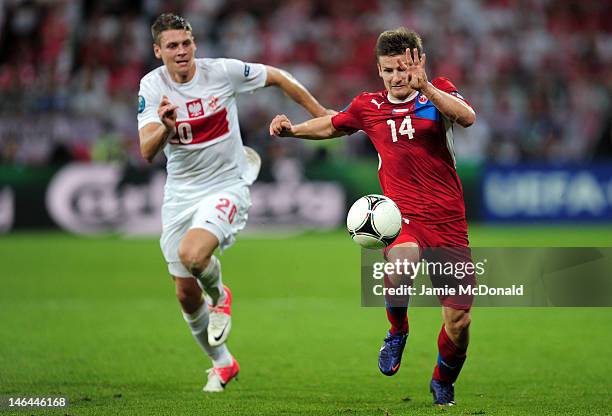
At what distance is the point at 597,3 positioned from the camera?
22172 mm

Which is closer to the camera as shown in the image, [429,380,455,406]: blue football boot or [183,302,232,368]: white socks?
[429,380,455,406]: blue football boot

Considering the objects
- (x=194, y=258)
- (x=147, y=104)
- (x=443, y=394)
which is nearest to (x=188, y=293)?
(x=194, y=258)

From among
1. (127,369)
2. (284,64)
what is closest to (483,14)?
(284,64)

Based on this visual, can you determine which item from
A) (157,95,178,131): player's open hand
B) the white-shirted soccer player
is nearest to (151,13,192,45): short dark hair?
the white-shirted soccer player

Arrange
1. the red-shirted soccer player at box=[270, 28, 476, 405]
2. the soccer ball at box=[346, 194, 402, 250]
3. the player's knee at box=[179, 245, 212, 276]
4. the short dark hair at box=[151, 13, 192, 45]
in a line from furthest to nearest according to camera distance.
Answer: the short dark hair at box=[151, 13, 192, 45] < the player's knee at box=[179, 245, 212, 276] < the red-shirted soccer player at box=[270, 28, 476, 405] < the soccer ball at box=[346, 194, 402, 250]

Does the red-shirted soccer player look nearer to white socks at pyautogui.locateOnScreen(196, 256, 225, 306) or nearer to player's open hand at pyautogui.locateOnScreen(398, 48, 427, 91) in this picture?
player's open hand at pyautogui.locateOnScreen(398, 48, 427, 91)

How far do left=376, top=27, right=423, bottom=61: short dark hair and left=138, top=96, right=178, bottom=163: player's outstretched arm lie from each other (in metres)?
1.37

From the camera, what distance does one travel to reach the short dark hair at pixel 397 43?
6184 millimetres

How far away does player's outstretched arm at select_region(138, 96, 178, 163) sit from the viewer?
652 cm

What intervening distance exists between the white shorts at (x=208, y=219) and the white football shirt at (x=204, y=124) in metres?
0.08

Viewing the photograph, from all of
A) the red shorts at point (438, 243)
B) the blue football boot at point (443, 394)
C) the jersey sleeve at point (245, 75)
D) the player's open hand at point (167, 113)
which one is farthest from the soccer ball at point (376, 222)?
the jersey sleeve at point (245, 75)

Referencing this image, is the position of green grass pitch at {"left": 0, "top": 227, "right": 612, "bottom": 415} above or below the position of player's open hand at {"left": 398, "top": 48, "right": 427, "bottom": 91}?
below

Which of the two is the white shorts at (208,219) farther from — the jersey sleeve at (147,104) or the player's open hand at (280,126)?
the player's open hand at (280,126)

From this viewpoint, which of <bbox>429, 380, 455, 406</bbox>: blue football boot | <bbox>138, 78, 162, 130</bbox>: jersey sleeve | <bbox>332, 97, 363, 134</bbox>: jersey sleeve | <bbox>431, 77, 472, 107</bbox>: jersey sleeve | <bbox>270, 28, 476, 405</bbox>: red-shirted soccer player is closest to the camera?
<bbox>431, 77, 472, 107</bbox>: jersey sleeve
